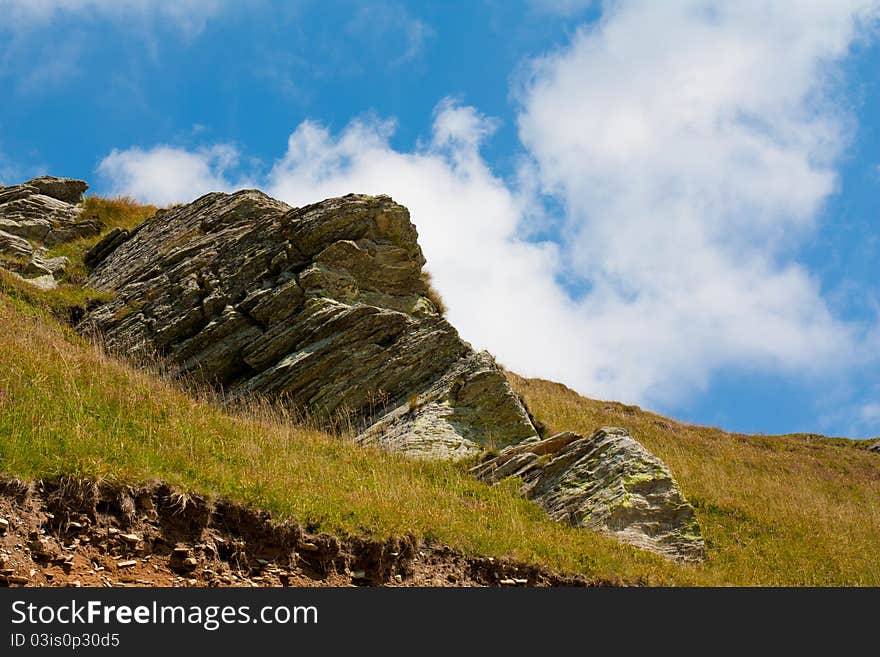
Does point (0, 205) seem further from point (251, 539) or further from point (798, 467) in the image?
point (798, 467)

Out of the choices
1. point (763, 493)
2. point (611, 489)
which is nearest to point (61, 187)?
point (611, 489)

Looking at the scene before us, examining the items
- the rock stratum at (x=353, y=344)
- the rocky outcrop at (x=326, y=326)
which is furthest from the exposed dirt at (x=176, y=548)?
the rocky outcrop at (x=326, y=326)

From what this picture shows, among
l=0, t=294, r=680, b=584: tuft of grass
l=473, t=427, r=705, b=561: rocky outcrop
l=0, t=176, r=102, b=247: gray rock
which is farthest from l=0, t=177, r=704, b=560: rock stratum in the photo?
l=0, t=176, r=102, b=247: gray rock

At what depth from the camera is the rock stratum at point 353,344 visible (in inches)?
700

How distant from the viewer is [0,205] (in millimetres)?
32781

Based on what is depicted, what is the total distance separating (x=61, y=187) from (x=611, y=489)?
1120 inches

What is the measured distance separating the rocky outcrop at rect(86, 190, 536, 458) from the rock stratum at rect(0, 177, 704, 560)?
0.13 feet

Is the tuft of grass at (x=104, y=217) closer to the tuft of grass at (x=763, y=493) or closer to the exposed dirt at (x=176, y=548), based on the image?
the tuft of grass at (x=763, y=493)

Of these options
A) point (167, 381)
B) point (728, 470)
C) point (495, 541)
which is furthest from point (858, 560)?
point (167, 381)

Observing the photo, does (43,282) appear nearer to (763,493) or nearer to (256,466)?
(256,466)

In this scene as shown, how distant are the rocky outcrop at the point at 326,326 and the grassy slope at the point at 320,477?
5.20ft

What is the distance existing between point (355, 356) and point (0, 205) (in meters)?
18.9

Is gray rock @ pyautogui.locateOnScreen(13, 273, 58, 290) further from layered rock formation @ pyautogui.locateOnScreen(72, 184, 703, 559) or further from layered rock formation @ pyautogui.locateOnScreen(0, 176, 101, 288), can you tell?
layered rock formation @ pyautogui.locateOnScreen(72, 184, 703, 559)

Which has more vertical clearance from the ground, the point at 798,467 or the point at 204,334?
the point at 204,334
